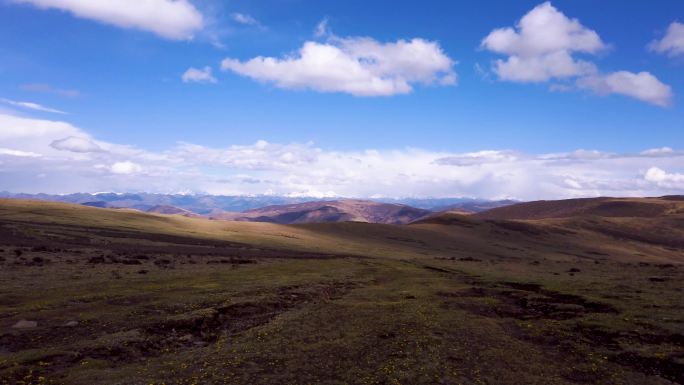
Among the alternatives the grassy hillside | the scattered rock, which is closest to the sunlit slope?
the grassy hillside

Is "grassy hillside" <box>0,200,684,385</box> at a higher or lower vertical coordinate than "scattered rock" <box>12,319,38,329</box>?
lower

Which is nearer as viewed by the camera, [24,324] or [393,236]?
[24,324]

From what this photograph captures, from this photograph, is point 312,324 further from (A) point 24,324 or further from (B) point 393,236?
(B) point 393,236

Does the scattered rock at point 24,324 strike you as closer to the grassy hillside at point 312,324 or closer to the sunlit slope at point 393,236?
the grassy hillside at point 312,324

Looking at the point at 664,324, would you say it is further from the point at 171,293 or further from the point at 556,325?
the point at 171,293

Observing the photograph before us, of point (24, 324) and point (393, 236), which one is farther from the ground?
point (24, 324)

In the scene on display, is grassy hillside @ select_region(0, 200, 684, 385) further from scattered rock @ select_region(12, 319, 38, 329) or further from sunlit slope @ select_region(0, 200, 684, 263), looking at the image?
sunlit slope @ select_region(0, 200, 684, 263)

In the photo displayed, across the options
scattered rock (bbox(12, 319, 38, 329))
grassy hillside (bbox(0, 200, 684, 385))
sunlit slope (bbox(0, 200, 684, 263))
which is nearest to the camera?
grassy hillside (bbox(0, 200, 684, 385))

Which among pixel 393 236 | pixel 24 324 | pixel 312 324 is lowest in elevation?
pixel 393 236

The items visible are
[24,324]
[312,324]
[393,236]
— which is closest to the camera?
[24,324]

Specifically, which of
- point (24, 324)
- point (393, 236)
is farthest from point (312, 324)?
point (393, 236)

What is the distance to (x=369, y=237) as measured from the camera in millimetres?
149625

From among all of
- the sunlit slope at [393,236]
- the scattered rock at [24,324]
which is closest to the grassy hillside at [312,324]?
the scattered rock at [24,324]

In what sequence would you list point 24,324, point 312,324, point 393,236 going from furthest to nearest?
1. point 393,236
2. point 312,324
3. point 24,324
